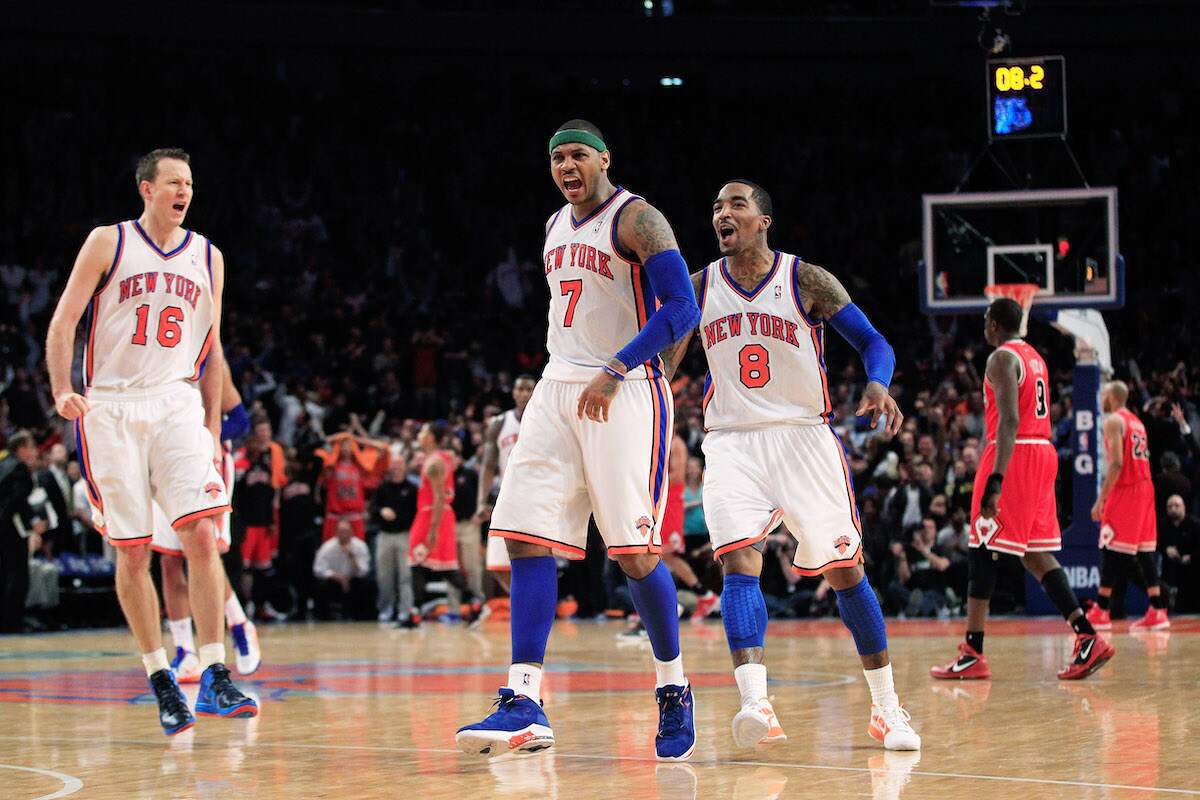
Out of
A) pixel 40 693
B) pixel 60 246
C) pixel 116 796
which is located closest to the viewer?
pixel 116 796

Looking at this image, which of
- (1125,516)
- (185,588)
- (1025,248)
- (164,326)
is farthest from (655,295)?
(1025,248)

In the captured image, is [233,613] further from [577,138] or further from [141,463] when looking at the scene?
[577,138]

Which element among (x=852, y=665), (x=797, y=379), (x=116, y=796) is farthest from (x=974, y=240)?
(x=116, y=796)

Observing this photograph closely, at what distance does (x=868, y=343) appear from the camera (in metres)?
6.36

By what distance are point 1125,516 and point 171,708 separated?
30.1 ft

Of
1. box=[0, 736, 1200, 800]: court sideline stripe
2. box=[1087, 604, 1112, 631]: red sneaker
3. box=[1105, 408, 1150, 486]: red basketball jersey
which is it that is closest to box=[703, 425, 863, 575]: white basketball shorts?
box=[0, 736, 1200, 800]: court sideline stripe

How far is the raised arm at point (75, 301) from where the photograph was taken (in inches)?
263

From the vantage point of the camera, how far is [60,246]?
22250 mm

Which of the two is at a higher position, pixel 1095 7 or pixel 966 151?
pixel 1095 7

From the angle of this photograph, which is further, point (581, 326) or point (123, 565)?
point (123, 565)

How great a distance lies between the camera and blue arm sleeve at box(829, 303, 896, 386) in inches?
245

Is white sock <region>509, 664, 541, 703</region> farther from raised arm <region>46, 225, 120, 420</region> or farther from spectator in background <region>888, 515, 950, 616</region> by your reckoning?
spectator in background <region>888, 515, 950, 616</region>

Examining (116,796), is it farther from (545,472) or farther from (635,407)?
(635,407)

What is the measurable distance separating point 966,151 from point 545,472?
21.5 metres
